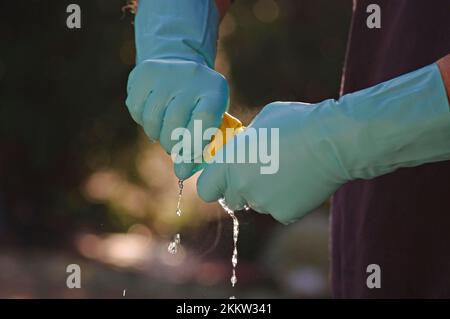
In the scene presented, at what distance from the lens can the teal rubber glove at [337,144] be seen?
43.1 inches

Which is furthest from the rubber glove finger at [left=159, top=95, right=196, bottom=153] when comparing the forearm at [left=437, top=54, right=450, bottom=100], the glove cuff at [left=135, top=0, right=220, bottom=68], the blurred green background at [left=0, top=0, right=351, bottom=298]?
the blurred green background at [left=0, top=0, right=351, bottom=298]

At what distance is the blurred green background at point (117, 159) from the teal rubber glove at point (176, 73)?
3288 mm

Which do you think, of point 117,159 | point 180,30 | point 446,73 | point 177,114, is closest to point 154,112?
point 177,114

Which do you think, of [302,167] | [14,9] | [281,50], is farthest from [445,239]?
[14,9]

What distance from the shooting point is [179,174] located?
134 centimetres

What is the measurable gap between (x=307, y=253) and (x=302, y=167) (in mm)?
4154

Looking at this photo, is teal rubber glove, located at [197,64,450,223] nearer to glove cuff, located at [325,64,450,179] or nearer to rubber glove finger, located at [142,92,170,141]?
glove cuff, located at [325,64,450,179]

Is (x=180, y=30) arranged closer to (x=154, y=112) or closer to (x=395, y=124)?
(x=154, y=112)

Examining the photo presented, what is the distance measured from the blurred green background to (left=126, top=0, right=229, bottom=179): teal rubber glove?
329cm

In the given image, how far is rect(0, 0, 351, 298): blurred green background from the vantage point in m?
4.83

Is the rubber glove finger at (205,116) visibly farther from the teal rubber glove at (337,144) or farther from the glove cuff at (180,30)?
the glove cuff at (180,30)

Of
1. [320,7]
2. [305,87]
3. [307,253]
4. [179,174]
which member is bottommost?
[179,174]

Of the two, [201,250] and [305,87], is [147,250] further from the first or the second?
[305,87]

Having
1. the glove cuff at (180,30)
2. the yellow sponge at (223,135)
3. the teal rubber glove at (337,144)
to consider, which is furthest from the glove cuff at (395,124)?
the glove cuff at (180,30)
